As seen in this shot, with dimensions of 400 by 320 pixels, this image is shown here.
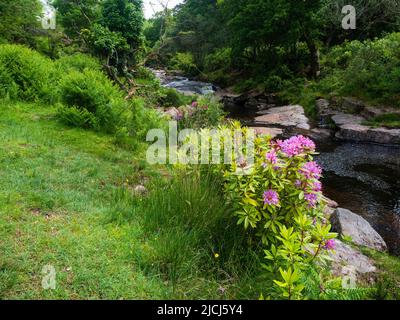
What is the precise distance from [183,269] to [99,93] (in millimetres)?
5940

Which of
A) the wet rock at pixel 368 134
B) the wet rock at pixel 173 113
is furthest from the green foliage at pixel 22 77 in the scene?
the wet rock at pixel 368 134

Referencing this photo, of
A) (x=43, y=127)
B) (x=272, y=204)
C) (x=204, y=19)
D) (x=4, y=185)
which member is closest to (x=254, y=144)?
(x=272, y=204)

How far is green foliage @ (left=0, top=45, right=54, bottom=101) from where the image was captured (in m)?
9.33

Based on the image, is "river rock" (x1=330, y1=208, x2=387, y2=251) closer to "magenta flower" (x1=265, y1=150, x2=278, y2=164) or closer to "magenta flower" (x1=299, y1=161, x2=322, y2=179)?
"magenta flower" (x1=299, y1=161, x2=322, y2=179)

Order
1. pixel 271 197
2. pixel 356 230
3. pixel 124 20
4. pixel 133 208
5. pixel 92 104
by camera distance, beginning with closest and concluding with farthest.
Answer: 1. pixel 271 197
2. pixel 133 208
3. pixel 356 230
4. pixel 92 104
5. pixel 124 20

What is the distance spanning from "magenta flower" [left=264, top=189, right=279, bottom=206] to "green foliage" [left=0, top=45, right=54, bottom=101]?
26.7 ft

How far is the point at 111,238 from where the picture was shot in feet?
12.1

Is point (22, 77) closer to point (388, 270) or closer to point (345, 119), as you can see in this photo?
point (388, 270)

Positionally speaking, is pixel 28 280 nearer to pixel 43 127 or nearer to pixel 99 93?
pixel 43 127

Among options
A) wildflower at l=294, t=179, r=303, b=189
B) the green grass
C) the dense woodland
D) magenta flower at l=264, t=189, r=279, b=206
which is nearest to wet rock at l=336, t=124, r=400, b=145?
the dense woodland

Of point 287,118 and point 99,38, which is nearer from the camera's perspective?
point 99,38

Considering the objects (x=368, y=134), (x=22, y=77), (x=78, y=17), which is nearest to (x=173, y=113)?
(x=22, y=77)

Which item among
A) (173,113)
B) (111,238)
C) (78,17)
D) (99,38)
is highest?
(78,17)

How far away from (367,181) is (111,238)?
7.48m
